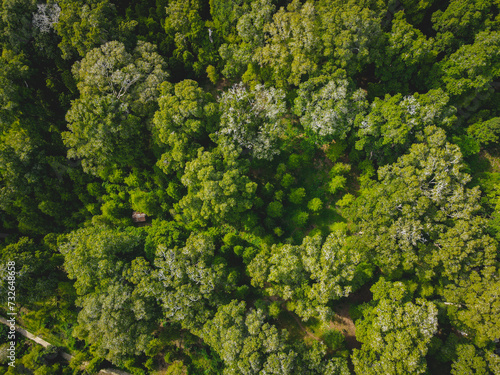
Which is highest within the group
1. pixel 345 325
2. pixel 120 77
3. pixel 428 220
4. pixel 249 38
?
pixel 249 38

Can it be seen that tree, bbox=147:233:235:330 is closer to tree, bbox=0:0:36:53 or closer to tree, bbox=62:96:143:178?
tree, bbox=62:96:143:178

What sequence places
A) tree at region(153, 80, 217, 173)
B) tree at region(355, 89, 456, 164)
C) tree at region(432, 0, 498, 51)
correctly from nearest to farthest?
tree at region(355, 89, 456, 164) < tree at region(153, 80, 217, 173) < tree at region(432, 0, 498, 51)

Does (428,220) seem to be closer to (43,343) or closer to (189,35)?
(189,35)

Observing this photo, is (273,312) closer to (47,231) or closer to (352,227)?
(352,227)

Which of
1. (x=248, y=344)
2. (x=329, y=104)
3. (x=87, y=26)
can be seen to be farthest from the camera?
(x=87, y=26)

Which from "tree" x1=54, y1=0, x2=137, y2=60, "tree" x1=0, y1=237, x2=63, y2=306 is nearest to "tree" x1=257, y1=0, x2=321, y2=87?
"tree" x1=54, y1=0, x2=137, y2=60

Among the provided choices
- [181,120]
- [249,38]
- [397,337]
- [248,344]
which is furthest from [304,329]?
[249,38]

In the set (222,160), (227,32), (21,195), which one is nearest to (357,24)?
(227,32)
